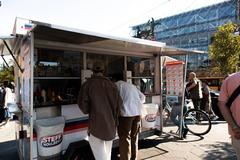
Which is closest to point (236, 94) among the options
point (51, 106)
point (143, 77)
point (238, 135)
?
point (238, 135)

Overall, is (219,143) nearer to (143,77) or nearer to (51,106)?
(143,77)

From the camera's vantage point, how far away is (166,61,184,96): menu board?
634 centimetres

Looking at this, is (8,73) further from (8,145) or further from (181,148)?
(181,148)

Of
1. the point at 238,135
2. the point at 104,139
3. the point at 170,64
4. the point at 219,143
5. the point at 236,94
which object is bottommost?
the point at 219,143

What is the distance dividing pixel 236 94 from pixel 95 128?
1869mm

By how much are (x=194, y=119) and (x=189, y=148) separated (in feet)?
5.75

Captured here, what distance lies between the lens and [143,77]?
6426 millimetres

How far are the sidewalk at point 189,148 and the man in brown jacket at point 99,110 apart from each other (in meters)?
1.87

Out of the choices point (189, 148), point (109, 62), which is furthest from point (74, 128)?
point (189, 148)

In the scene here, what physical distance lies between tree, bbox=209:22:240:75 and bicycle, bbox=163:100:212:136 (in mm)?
12465

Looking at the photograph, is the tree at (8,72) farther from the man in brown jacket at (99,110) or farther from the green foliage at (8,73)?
the man in brown jacket at (99,110)

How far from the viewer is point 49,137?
3.85 metres

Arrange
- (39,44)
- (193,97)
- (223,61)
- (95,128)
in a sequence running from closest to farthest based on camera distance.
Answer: (95,128)
(39,44)
(193,97)
(223,61)

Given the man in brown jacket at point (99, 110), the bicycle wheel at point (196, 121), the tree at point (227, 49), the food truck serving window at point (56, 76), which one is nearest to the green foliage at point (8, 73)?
the food truck serving window at point (56, 76)
